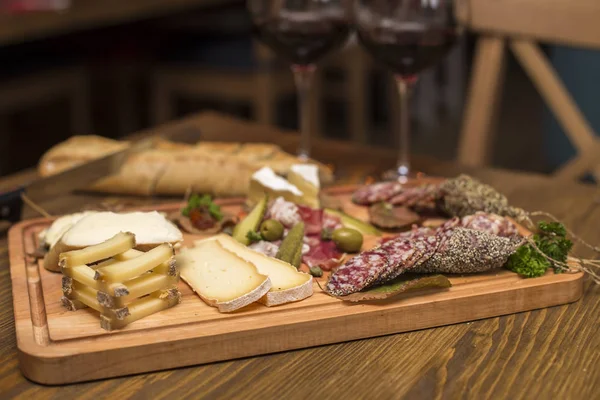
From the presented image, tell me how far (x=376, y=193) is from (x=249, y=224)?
0.82ft

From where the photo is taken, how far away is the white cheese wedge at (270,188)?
129cm

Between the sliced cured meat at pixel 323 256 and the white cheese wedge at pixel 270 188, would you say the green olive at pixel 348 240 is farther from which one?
the white cheese wedge at pixel 270 188

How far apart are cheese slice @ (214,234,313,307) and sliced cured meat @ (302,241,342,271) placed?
0.06 metres

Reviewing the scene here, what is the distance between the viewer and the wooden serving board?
882 millimetres

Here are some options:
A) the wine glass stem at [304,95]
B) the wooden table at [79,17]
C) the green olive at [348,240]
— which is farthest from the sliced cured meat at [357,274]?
the wooden table at [79,17]

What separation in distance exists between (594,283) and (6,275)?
32.9 inches

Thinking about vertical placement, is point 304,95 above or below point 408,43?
below

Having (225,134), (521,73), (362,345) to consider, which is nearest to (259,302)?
(362,345)

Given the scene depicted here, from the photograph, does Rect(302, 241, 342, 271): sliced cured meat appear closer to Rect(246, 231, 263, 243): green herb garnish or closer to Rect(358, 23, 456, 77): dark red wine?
Rect(246, 231, 263, 243): green herb garnish

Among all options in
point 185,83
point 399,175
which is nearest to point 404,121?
point 399,175

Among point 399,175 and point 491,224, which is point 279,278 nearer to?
point 491,224

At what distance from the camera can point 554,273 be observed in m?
1.07

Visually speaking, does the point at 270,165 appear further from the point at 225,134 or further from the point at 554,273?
the point at 554,273

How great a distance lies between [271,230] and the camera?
1.16 m
